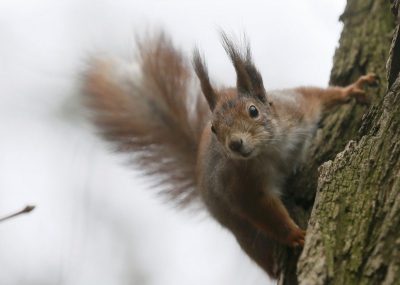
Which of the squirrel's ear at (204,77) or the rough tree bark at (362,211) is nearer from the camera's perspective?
the rough tree bark at (362,211)

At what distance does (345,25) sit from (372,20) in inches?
5.8

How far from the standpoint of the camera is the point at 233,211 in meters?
2.81

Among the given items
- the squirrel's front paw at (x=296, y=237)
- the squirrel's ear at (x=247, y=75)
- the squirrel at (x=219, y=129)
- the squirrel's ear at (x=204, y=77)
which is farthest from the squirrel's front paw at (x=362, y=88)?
the squirrel's front paw at (x=296, y=237)

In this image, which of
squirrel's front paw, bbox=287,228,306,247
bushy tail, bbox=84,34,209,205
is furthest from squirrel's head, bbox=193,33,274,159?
bushy tail, bbox=84,34,209,205

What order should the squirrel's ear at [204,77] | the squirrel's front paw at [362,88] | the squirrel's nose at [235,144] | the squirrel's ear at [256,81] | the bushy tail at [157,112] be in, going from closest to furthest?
the squirrel's nose at [235,144] < the squirrel's ear at [204,77] < the squirrel's ear at [256,81] < the squirrel's front paw at [362,88] < the bushy tail at [157,112]

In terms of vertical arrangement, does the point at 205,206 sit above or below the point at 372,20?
below

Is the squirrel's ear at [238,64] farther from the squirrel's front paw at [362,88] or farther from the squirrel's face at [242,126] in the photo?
the squirrel's front paw at [362,88]

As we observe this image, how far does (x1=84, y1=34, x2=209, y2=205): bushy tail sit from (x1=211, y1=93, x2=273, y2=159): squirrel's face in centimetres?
58

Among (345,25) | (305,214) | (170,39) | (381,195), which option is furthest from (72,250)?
(345,25)

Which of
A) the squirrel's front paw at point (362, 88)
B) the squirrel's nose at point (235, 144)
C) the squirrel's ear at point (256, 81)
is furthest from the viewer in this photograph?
the squirrel's front paw at point (362, 88)

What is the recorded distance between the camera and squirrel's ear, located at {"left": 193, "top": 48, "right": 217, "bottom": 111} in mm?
2664

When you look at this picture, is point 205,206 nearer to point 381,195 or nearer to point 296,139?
point 296,139

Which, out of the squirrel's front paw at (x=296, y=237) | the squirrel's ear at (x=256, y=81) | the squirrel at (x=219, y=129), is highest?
the squirrel's ear at (x=256, y=81)

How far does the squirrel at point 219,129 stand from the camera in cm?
268
